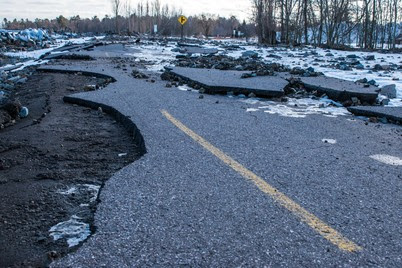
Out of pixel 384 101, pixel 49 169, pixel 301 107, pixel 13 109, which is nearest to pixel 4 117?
pixel 13 109

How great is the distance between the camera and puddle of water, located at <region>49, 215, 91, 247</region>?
2.68 metres

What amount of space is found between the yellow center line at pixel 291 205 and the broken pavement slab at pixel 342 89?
13.2 ft

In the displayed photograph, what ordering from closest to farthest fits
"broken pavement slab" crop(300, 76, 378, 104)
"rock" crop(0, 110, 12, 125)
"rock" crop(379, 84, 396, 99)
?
1. "rock" crop(0, 110, 12, 125)
2. "broken pavement slab" crop(300, 76, 378, 104)
3. "rock" crop(379, 84, 396, 99)

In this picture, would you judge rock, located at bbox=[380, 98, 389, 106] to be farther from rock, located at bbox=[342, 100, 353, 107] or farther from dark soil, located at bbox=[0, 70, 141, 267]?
→ dark soil, located at bbox=[0, 70, 141, 267]

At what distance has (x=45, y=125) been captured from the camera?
5.91 metres

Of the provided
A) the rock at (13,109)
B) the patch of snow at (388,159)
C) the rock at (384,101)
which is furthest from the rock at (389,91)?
the rock at (13,109)

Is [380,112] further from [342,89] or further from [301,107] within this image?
[342,89]

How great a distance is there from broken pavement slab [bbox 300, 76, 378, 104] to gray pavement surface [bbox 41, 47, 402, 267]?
6.49 feet

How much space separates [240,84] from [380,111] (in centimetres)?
313

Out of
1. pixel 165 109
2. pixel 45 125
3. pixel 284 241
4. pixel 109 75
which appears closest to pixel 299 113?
pixel 165 109

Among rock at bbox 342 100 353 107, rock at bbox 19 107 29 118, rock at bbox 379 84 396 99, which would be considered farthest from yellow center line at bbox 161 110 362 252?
rock at bbox 379 84 396 99

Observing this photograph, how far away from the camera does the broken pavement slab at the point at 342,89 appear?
7.54 m

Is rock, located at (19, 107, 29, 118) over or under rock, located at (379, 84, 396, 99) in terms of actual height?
under

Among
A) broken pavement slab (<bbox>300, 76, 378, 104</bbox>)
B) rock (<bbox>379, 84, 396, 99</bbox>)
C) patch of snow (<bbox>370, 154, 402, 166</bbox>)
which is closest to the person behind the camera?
patch of snow (<bbox>370, 154, 402, 166</bbox>)
